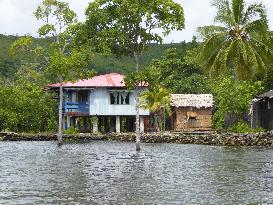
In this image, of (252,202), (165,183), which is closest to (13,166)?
(165,183)

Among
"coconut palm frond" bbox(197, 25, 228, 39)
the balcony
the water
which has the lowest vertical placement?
the water

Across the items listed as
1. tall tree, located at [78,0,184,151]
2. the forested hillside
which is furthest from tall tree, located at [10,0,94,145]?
the forested hillside

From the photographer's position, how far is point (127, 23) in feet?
131

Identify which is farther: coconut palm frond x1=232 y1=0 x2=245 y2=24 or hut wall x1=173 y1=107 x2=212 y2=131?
hut wall x1=173 y1=107 x2=212 y2=131

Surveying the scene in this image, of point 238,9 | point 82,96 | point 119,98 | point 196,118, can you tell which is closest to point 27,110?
point 82,96

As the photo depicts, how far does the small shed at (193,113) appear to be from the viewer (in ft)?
227

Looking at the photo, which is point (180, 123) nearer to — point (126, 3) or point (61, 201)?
point (126, 3)

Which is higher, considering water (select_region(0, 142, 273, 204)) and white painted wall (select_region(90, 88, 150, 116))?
white painted wall (select_region(90, 88, 150, 116))

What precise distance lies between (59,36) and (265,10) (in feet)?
62.5

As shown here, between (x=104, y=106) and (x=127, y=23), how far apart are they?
2742cm

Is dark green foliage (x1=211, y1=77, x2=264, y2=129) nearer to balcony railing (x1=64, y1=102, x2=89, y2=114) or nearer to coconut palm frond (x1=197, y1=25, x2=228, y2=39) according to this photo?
coconut palm frond (x1=197, y1=25, x2=228, y2=39)

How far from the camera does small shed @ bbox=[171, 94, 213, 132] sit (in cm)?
6919

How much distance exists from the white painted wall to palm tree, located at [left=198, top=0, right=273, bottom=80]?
57.4 feet

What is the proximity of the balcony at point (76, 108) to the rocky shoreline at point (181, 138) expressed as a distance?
7.73m
